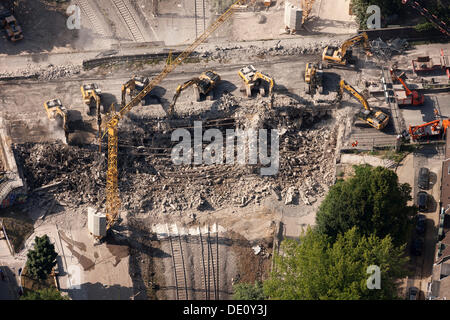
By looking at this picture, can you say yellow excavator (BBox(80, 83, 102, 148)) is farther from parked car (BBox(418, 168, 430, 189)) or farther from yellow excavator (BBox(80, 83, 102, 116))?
parked car (BBox(418, 168, 430, 189))

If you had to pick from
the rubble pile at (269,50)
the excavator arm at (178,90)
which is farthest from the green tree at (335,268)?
the rubble pile at (269,50)

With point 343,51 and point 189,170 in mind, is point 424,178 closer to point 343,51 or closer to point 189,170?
point 343,51

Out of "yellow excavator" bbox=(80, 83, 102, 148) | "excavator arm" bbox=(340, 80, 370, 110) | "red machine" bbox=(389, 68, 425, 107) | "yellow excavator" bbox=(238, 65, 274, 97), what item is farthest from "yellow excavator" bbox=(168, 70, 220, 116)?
"red machine" bbox=(389, 68, 425, 107)

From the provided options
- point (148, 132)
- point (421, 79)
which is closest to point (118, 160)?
point (148, 132)

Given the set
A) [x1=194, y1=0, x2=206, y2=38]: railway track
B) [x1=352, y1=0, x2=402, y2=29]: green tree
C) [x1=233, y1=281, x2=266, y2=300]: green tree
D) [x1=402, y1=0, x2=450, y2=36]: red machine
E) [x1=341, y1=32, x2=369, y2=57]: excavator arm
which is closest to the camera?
[x1=233, y1=281, x2=266, y2=300]: green tree

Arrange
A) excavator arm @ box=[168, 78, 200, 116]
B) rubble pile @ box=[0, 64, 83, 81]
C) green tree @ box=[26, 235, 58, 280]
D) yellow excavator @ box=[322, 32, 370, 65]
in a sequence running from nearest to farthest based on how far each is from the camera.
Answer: green tree @ box=[26, 235, 58, 280] → excavator arm @ box=[168, 78, 200, 116] → yellow excavator @ box=[322, 32, 370, 65] → rubble pile @ box=[0, 64, 83, 81]

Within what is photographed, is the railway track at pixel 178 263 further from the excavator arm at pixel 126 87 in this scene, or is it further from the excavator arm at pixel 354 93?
the excavator arm at pixel 354 93
